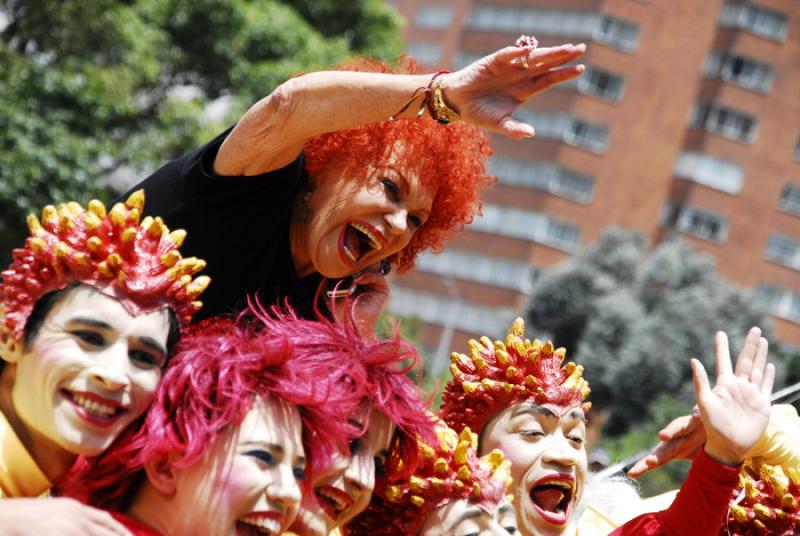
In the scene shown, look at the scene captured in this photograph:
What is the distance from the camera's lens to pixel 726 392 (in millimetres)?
3234

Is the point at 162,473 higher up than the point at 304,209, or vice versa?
the point at 304,209

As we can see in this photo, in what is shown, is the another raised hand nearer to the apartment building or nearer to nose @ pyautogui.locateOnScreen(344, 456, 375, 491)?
nose @ pyautogui.locateOnScreen(344, 456, 375, 491)

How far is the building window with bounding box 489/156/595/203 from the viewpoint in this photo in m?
38.3

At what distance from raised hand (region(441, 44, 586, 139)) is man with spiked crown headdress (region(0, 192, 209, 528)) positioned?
0.78 meters

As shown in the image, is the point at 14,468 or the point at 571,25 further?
the point at 571,25

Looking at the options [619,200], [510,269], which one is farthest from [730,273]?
[510,269]

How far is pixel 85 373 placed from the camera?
261cm

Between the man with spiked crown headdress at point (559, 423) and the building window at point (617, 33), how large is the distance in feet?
117

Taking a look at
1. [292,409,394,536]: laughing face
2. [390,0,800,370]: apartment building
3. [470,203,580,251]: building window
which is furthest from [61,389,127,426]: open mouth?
[470,203,580,251]: building window

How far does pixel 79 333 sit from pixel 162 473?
34 cm

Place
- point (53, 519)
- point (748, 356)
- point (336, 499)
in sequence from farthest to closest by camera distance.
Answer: point (748, 356), point (336, 499), point (53, 519)

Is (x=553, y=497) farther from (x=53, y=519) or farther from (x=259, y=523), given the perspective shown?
(x=53, y=519)

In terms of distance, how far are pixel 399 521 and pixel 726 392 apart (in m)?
0.90

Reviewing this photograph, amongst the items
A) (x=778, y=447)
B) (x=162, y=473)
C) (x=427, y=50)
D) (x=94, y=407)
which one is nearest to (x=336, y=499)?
(x=162, y=473)
